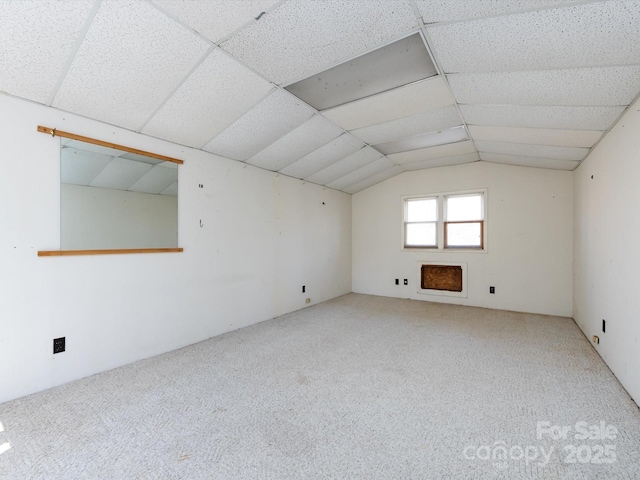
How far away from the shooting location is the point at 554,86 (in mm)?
2031

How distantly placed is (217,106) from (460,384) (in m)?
2.99

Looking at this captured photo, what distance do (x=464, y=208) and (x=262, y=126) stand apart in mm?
3750

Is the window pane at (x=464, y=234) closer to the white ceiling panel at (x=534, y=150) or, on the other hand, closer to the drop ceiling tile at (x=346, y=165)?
the white ceiling panel at (x=534, y=150)

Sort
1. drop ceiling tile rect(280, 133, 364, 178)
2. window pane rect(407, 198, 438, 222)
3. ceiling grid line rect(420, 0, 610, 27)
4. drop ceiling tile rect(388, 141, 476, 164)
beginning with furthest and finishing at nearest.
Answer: window pane rect(407, 198, 438, 222)
drop ceiling tile rect(388, 141, 476, 164)
drop ceiling tile rect(280, 133, 364, 178)
ceiling grid line rect(420, 0, 610, 27)

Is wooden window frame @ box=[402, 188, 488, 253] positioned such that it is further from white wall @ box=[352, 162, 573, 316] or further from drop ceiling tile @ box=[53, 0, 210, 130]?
drop ceiling tile @ box=[53, 0, 210, 130]

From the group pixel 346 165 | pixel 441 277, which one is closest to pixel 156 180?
pixel 346 165

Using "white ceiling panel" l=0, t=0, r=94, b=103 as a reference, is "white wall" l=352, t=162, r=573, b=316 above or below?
below

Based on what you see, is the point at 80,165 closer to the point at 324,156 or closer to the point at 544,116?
the point at 324,156

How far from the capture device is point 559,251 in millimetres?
4199

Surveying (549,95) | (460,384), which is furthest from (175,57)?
(460,384)

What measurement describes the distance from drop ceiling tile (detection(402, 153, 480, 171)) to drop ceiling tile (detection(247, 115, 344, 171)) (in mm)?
2078

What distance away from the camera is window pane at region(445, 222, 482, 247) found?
4.84m

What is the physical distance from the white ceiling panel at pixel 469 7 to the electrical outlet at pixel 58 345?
331 cm

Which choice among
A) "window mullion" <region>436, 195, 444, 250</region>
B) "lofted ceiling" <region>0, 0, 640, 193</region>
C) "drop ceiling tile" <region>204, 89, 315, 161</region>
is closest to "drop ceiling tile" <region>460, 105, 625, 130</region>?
"lofted ceiling" <region>0, 0, 640, 193</region>
